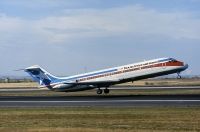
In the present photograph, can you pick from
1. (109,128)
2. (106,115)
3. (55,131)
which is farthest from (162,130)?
(106,115)

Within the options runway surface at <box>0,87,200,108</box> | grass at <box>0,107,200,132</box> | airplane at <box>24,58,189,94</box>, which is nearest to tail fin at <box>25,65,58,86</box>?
airplane at <box>24,58,189,94</box>

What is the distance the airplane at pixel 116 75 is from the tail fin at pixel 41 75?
960 mm

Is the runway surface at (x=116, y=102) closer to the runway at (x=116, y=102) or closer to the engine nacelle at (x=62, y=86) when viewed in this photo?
the runway at (x=116, y=102)

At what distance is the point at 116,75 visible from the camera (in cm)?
5922

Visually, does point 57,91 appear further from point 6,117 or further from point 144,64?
point 6,117

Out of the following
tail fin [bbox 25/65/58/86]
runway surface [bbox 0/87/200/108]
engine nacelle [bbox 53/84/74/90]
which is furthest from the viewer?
tail fin [bbox 25/65/58/86]

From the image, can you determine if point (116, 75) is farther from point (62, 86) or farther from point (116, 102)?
point (116, 102)

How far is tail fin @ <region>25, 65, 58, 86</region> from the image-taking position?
67.1 m

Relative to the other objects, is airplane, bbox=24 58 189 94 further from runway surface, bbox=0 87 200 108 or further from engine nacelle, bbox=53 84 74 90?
runway surface, bbox=0 87 200 108

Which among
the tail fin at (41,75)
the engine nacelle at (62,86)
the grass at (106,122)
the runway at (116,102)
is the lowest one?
the grass at (106,122)

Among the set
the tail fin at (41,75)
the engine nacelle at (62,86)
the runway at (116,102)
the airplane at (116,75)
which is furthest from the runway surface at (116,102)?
the tail fin at (41,75)

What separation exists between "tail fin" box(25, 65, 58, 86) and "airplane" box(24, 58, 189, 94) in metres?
0.96

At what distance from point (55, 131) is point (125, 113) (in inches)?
400

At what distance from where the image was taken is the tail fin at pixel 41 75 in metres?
67.1
